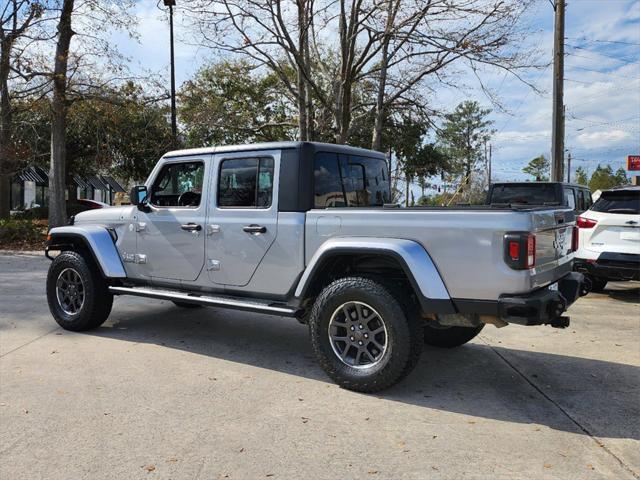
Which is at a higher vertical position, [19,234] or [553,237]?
[553,237]

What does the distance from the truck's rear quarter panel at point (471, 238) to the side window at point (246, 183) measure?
1.00m

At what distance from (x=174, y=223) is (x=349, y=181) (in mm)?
1828

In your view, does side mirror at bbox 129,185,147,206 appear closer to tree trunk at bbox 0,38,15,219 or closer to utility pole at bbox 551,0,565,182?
utility pole at bbox 551,0,565,182

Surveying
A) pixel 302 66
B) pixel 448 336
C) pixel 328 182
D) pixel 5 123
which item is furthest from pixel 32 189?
pixel 448 336

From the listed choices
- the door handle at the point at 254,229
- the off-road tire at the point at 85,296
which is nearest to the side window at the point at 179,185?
the door handle at the point at 254,229

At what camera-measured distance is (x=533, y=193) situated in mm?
10055

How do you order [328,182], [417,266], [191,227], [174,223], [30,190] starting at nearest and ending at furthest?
[417,266], [328,182], [191,227], [174,223], [30,190]

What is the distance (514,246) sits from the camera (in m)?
3.62

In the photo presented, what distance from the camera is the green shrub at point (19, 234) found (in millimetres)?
16375

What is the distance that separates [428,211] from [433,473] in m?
1.80

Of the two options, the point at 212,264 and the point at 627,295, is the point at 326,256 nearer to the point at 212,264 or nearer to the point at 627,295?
the point at 212,264

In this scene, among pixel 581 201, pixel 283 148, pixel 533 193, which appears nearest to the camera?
pixel 283 148

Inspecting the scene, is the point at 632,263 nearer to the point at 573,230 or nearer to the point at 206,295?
the point at 573,230

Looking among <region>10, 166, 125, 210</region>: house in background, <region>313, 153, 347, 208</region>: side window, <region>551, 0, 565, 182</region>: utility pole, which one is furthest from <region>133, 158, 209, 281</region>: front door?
<region>10, 166, 125, 210</region>: house in background
